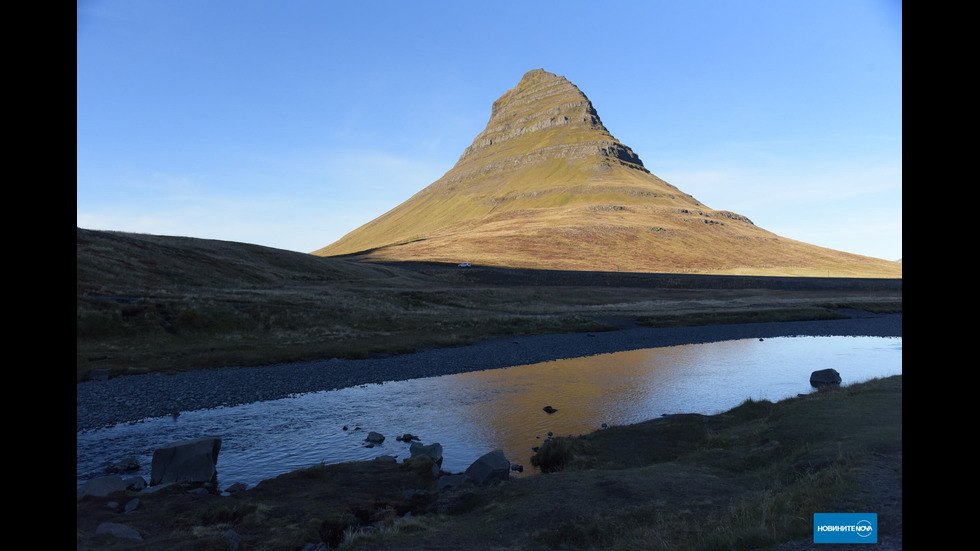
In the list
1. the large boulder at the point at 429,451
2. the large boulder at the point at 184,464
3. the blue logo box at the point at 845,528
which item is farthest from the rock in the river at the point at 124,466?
the blue logo box at the point at 845,528

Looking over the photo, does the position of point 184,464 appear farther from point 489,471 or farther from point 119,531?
point 489,471

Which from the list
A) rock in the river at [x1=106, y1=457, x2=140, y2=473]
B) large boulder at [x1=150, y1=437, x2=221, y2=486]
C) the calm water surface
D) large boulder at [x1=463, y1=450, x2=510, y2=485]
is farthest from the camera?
the calm water surface

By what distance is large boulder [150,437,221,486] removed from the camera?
49.8 ft

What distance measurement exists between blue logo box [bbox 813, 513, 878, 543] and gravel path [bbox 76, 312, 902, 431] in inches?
695

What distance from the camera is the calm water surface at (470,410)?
18422 mm

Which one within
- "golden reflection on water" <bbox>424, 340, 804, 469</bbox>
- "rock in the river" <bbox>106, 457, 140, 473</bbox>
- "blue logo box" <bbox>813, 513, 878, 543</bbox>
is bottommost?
"golden reflection on water" <bbox>424, 340, 804, 469</bbox>

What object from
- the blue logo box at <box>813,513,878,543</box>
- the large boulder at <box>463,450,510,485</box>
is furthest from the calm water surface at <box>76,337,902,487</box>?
the blue logo box at <box>813,513,878,543</box>

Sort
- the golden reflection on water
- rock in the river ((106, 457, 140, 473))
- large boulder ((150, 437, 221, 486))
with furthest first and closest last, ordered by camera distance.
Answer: the golden reflection on water → rock in the river ((106, 457, 140, 473)) → large boulder ((150, 437, 221, 486))

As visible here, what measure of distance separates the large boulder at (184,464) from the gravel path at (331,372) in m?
2.42

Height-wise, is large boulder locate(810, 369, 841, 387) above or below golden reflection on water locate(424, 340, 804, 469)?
above

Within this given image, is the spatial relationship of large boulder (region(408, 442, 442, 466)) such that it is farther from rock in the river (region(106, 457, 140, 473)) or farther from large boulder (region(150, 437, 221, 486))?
rock in the river (region(106, 457, 140, 473))

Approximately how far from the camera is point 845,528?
25.6 ft

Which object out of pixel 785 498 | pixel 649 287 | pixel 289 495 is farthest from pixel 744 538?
pixel 649 287
